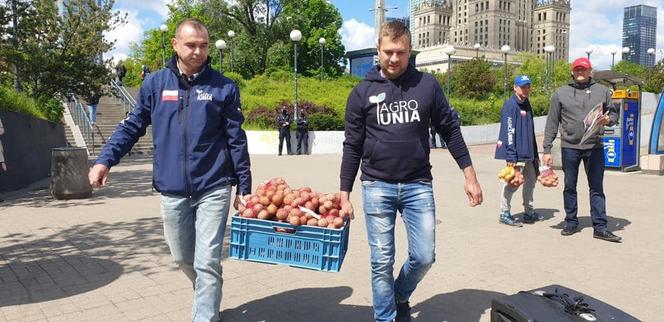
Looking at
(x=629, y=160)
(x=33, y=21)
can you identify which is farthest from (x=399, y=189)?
(x=33, y=21)

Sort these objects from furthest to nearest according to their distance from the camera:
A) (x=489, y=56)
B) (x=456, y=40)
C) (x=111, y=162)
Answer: (x=456, y=40), (x=489, y=56), (x=111, y=162)

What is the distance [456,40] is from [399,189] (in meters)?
159

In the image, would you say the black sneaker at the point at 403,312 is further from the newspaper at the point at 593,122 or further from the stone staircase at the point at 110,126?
the stone staircase at the point at 110,126

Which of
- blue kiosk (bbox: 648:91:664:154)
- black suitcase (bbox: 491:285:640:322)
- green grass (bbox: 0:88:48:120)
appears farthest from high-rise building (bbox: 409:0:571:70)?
black suitcase (bbox: 491:285:640:322)

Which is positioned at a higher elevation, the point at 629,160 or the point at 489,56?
the point at 489,56

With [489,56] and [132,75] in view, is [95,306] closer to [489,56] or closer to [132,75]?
[132,75]

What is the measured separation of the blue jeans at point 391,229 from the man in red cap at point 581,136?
3.69 meters

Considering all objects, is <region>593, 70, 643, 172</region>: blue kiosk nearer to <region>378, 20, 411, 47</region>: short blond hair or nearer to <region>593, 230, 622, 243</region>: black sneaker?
<region>593, 230, 622, 243</region>: black sneaker

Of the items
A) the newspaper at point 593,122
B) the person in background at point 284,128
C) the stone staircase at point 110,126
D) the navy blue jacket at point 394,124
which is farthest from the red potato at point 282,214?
the person in background at point 284,128

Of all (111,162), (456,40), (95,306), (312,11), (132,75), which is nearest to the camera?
(111,162)

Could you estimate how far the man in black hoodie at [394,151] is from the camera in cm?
345

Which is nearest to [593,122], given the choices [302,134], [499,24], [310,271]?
[310,271]

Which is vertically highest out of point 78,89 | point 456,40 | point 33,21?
point 456,40

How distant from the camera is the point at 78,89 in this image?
15.6 metres
